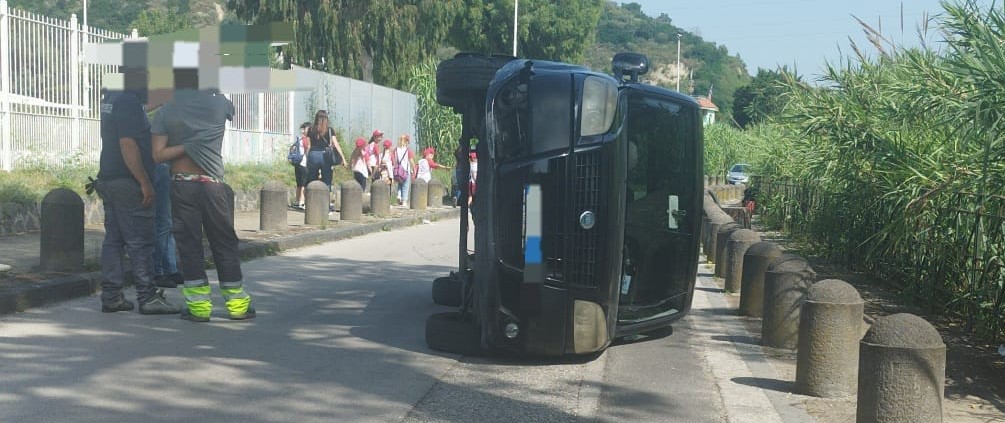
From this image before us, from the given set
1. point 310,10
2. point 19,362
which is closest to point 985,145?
point 19,362

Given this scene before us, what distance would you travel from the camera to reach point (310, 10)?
49438 mm

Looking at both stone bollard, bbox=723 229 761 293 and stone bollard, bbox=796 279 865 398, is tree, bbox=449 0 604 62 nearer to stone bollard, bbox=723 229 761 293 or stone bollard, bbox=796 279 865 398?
stone bollard, bbox=723 229 761 293

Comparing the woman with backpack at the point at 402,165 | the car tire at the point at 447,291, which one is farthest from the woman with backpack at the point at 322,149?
the car tire at the point at 447,291

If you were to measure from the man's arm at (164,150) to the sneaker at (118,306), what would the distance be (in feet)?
4.13

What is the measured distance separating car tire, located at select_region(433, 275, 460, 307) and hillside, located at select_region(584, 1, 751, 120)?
13606cm

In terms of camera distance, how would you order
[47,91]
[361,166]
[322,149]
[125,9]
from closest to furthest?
1. [47,91]
2. [322,149]
3. [361,166]
4. [125,9]

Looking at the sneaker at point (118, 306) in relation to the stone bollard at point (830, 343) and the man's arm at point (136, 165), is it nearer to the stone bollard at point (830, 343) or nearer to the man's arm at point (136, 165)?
the man's arm at point (136, 165)

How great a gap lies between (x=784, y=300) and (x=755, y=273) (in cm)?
169

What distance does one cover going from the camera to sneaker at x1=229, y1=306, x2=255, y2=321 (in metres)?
8.85

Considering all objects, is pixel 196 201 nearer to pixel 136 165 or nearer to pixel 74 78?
pixel 136 165

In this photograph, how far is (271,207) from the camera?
1627 cm

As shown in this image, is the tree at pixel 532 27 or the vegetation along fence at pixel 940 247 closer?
the vegetation along fence at pixel 940 247

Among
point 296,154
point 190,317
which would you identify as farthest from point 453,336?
point 296,154

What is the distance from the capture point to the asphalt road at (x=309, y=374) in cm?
604
